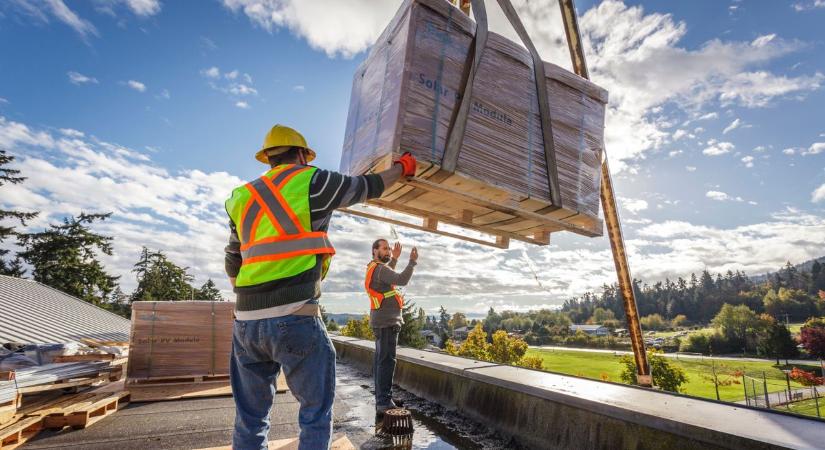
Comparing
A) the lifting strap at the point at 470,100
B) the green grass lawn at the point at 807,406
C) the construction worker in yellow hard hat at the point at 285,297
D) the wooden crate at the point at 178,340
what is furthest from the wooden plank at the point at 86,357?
the green grass lawn at the point at 807,406

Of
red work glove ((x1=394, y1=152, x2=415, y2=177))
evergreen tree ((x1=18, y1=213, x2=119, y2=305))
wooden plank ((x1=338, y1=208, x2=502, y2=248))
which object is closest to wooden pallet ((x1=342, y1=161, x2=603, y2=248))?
wooden plank ((x1=338, y1=208, x2=502, y2=248))

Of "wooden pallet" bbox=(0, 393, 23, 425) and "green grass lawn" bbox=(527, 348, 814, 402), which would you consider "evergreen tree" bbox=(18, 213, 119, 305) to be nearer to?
"wooden pallet" bbox=(0, 393, 23, 425)

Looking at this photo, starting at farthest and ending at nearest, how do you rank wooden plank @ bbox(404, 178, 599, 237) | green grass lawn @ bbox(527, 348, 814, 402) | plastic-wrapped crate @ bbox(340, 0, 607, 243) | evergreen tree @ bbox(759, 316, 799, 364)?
evergreen tree @ bbox(759, 316, 799, 364)
green grass lawn @ bbox(527, 348, 814, 402)
wooden plank @ bbox(404, 178, 599, 237)
plastic-wrapped crate @ bbox(340, 0, 607, 243)

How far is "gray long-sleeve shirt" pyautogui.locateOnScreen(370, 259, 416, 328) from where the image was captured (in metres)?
4.66

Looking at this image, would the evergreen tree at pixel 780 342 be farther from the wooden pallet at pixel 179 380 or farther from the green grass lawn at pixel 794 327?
the wooden pallet at pixel 179 380

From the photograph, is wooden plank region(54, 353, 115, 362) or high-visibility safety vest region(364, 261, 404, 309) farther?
wooden plank region(54, 353, 115, 362)

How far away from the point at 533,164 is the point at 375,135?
53.8 inches

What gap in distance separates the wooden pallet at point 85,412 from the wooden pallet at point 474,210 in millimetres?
3259

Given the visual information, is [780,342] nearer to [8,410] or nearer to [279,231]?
[279,231]

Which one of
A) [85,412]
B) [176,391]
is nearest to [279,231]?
Answer: [85,412]

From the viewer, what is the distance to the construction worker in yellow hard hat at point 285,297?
7.22 feet

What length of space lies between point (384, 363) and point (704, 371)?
142817mm

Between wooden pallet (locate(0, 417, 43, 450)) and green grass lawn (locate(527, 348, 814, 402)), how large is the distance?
10257 cm

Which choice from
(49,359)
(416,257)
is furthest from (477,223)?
(49,359)
